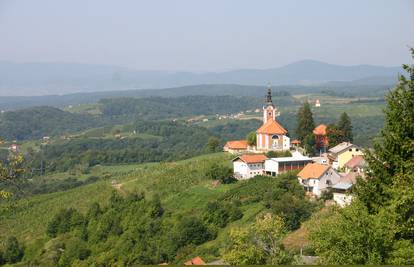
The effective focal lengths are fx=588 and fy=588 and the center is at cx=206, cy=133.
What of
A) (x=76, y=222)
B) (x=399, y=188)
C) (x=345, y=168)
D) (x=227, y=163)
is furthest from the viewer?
(x=227, y=163)

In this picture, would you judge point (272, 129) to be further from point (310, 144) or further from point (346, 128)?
point (346, 128)

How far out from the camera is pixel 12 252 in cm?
4288

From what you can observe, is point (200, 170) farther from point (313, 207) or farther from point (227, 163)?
point (313, 207)

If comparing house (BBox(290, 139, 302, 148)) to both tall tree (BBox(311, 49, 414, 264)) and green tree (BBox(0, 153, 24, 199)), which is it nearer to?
tall tree (BBox(311, 49, 414, 264))

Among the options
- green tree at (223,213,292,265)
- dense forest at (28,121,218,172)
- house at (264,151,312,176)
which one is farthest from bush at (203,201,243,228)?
dense forest at (28,121,218,172)

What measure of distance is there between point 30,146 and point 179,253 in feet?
335

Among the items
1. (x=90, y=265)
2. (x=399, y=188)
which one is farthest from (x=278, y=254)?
(x=90, y=265)

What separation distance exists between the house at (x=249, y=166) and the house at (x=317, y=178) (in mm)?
6534

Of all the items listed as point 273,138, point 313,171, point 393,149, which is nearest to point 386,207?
point 393,149

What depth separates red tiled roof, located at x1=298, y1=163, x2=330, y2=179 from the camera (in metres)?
39.8

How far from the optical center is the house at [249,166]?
46844 mm

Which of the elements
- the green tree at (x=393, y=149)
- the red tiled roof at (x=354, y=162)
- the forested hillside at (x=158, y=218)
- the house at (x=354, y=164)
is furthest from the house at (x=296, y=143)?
the green tree at (x=393, y=149)

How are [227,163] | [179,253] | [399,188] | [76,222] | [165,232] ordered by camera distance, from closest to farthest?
[399,188] < [179,253] < [165,232] < [76,222] < [227,163]

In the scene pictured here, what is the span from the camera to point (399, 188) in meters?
12.6
